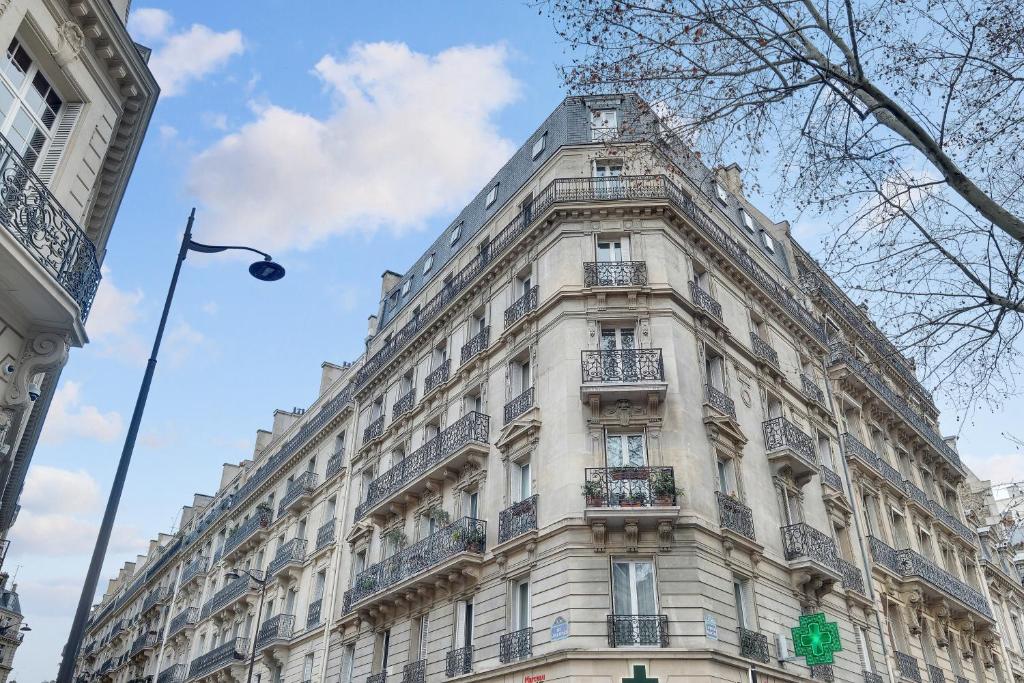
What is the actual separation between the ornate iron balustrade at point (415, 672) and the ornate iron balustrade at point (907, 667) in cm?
1276

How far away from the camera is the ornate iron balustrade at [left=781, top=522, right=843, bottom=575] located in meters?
18.8

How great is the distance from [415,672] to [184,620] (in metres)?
24.4

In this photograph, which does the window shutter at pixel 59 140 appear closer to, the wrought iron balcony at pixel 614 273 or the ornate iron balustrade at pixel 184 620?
the wrought iron balcony at pixel 614 273

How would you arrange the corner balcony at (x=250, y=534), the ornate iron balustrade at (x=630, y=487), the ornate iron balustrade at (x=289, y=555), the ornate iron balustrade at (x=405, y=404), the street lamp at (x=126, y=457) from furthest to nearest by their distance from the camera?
the corner balcony at (x=250, y=534)
the ornate iron balustrade at (x=289, y=555)
the ornate iron balustrade at (x=405, y=404)
the ornate iron balustrade at (x=630, y=487)
the street lamp at (x=126, y=457)

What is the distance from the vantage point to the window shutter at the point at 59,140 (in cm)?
1000

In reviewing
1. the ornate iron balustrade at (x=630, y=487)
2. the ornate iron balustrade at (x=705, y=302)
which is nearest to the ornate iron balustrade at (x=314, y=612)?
the ornate iron balustrade at (x=630, y=487)

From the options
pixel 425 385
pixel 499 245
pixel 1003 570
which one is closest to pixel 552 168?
pixel 499 245

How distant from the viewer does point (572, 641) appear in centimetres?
1518

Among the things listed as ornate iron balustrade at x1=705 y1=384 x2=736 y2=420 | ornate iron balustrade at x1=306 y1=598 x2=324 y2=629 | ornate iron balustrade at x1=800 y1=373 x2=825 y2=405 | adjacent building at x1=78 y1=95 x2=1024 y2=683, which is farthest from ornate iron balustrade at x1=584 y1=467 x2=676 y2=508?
ornate iron balustrade at x1=306 y1=598 x2=324 y2=629

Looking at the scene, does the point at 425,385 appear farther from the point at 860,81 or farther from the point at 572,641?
the point at 860,81

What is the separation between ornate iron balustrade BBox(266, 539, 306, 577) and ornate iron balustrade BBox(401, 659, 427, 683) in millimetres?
9979

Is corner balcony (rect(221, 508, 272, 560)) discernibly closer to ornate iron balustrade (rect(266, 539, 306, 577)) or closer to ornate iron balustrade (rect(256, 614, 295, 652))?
ornate iron balustrade (rect(266, 539, 306, 577))

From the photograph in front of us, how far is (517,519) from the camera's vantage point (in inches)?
701

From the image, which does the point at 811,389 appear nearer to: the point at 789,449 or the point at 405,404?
the point at 789,449
